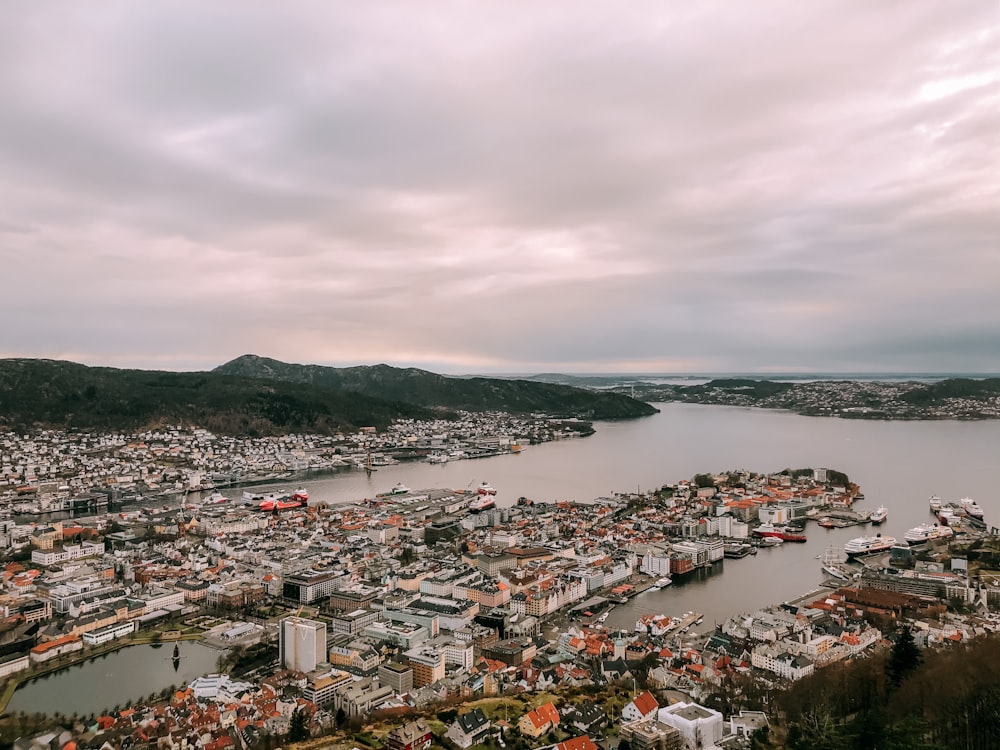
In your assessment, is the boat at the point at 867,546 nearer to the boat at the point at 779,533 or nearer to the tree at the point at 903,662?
the boat at the point at 779,533

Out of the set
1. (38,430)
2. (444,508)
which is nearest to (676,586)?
(444,508)

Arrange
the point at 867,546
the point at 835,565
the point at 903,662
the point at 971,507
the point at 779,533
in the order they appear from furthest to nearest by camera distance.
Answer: the point at 971,507
the point at 779,533
the point at 867,546
the point at 835,565
the point at 903,662

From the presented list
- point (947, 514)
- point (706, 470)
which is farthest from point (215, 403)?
point (947, 514)

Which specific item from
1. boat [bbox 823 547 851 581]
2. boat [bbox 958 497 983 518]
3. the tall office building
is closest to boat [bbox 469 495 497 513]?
boat [bbox 823 547 851 581]

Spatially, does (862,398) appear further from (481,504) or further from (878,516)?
(481,504)

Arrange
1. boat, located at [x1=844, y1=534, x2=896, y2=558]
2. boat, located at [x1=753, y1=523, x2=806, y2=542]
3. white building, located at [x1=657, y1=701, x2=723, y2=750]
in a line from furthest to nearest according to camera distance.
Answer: boat, located at [x1=753, y1=523, x2=806, y2=542], boat, located at [x1=844, y1=534, x2=896, y2=558], white building, located at [x1=657, y1=701, x2=723, y2=750]

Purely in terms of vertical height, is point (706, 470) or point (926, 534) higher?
point (706, 470)

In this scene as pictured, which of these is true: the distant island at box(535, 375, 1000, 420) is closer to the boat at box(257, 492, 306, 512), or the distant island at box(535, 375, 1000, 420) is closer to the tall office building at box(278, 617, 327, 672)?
the boat at box(257, 492, 306, 512)
